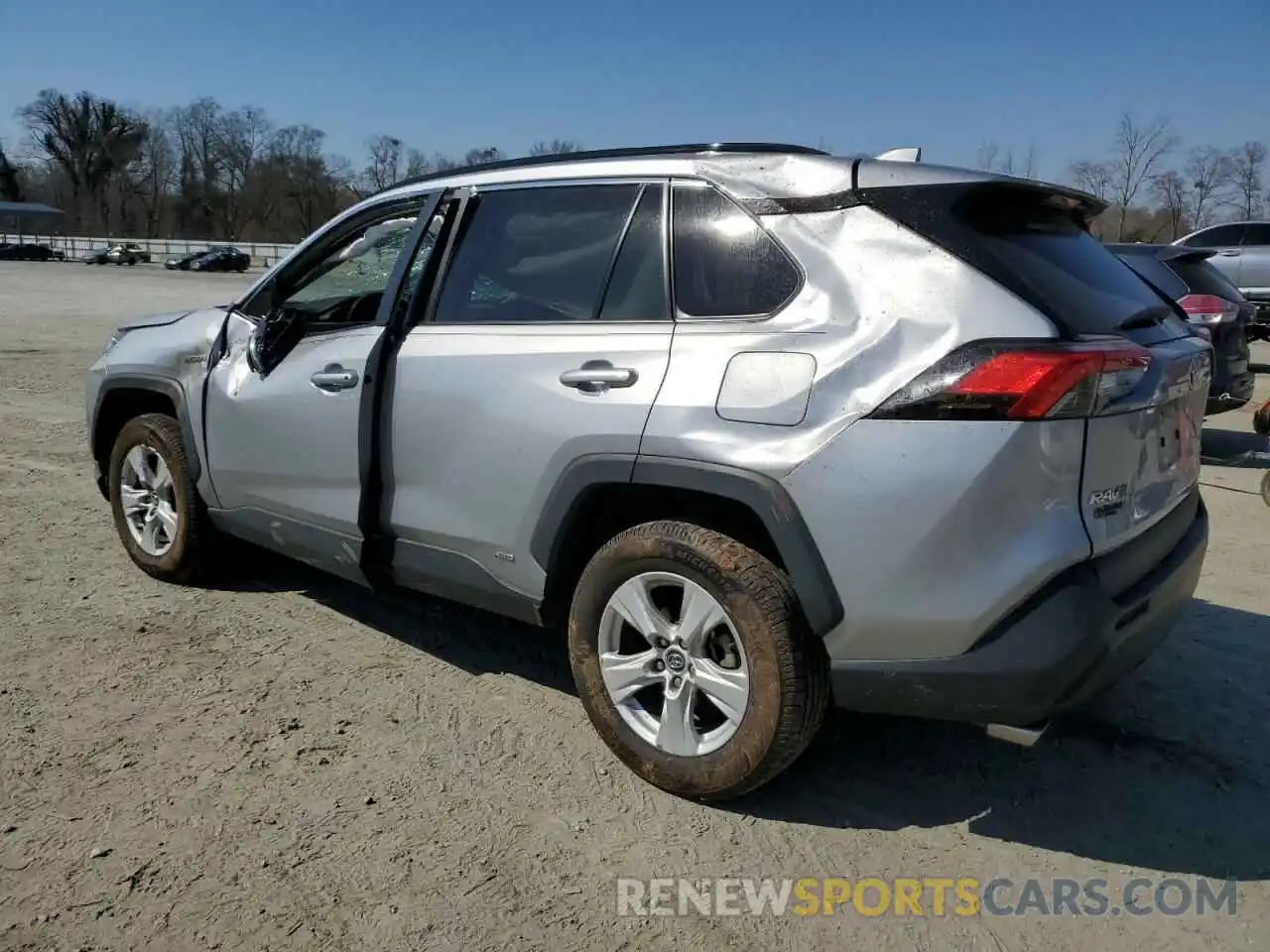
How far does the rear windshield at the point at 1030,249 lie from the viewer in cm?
267

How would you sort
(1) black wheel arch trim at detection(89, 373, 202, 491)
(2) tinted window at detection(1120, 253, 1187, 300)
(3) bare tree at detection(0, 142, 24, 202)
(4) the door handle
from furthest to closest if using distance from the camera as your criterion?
(3) bare tree at detection(0, 142, 24, 202) → (2) tinted window at detection(1120, 253, 1187, 300) → (1) black wheel arch trim at detection(89, 373, 202, 491) → (4) the door handle

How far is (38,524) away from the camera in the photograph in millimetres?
5758

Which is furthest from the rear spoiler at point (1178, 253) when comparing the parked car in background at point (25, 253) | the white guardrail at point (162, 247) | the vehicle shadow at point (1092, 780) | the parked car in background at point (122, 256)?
the parked car in background at point (25, 253)

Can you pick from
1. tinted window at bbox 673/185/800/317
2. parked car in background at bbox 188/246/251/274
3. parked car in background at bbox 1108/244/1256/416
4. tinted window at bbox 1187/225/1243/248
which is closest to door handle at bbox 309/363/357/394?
tinted window at bbox 673/185/800/317

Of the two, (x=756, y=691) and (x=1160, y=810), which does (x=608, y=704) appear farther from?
(x=1160, y=810)

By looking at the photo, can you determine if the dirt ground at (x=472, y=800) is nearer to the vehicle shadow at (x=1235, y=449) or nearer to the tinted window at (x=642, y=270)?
the tinted window at (x=642, y=270)

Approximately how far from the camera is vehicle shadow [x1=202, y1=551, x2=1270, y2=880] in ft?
9.71

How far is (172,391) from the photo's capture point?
4.59m

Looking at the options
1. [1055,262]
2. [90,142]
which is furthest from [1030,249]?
[90,142]

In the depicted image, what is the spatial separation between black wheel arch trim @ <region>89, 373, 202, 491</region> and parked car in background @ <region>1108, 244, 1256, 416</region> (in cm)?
689

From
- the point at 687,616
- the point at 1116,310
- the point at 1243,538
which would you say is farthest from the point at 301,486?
the point at 1243,538

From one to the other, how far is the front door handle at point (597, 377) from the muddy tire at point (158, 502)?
7.48 feet

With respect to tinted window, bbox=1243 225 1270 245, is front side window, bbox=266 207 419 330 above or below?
below

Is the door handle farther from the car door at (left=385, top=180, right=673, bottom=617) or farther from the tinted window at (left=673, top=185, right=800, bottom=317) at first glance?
the tinted window at (left=673, top=185, right=800, bottom=317)
